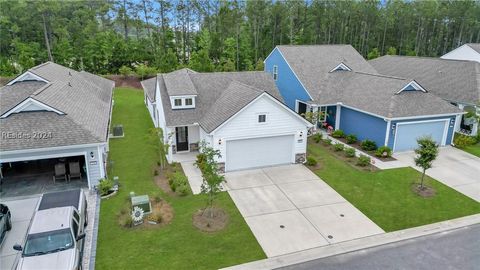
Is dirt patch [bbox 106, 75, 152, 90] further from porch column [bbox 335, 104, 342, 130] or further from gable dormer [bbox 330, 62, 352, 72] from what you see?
porch column [bbox 335, 104, 342, 130]

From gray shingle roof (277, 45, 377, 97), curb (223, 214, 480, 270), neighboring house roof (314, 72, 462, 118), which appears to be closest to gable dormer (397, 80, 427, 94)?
neighboring house roof (314, 72, 462, 118)

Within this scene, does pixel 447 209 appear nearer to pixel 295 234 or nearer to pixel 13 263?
pixel 295 234

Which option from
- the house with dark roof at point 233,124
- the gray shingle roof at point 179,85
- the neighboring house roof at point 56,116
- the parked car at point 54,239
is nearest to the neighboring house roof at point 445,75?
the house with dark roof at point 233,124

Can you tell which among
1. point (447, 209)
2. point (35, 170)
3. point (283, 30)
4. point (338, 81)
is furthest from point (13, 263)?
point (283, 30)

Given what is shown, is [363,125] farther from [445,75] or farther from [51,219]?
[51,219]

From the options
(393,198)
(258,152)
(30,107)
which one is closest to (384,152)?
(393,198)

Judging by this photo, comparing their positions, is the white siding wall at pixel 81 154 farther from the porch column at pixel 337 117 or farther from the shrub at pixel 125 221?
the porch column at pixel 337 117
